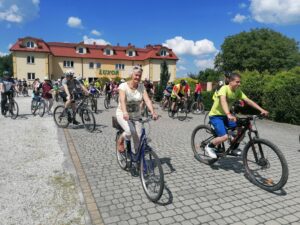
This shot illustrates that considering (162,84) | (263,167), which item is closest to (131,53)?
(162,84)

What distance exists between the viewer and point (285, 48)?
5350 cm

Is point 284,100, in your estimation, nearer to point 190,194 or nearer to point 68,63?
point 190,194

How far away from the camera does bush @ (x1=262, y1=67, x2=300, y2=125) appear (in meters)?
12.0

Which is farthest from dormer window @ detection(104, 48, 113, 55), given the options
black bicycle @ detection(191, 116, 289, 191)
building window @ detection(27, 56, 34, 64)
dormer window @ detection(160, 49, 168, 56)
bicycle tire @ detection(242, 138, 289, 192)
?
bicycle tire @ detection(242, 138, 289, 192)

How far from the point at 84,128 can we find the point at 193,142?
4.82m

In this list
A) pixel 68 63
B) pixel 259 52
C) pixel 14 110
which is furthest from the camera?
pixel 68 63

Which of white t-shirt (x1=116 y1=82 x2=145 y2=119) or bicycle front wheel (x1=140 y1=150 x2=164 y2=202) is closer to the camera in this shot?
bicycle front wheel (x1=140 y1=150 x2=164 y2=202)

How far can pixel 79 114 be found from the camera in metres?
9.54

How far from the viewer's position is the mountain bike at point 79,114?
9344mm

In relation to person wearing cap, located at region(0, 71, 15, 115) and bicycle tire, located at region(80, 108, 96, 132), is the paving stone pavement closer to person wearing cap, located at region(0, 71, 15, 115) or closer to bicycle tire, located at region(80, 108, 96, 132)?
bicycle tire, located at region(80, 108, 96, 132)

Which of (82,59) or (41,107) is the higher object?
(82,59)

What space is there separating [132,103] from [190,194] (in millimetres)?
1823

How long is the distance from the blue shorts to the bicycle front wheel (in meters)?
1.67

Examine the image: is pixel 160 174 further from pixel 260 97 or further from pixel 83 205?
pixel 260 97
